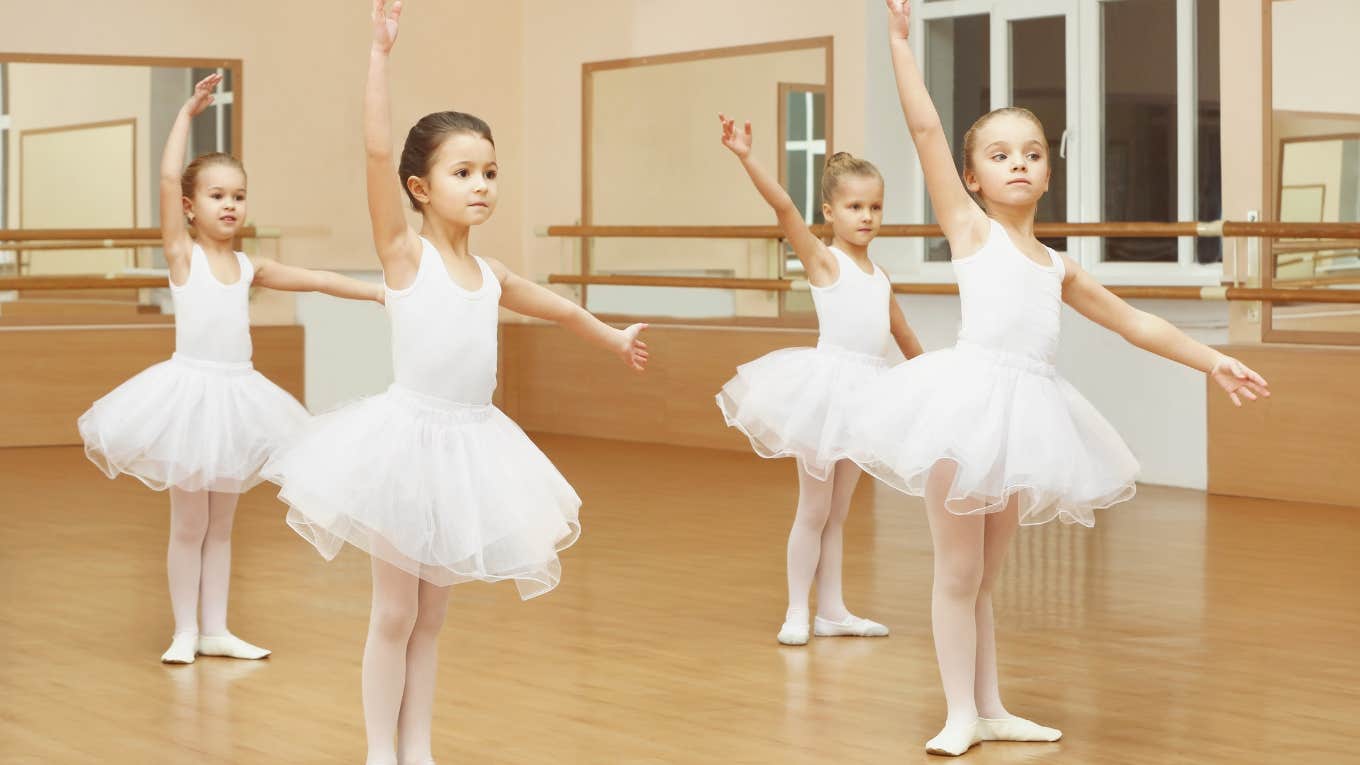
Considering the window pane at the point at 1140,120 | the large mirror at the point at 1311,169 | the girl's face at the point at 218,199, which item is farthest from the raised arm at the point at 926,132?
the window pane at the point at 1140,120

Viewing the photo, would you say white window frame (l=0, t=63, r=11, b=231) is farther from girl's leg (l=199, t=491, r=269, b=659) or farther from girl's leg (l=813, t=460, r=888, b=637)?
girl's leg (l=813, t=460, r=888, b=637)

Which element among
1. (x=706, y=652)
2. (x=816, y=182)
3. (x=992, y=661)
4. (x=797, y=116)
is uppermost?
(x=797, y=116)

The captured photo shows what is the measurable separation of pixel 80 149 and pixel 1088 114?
192 inches

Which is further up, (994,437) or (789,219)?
(789,219)

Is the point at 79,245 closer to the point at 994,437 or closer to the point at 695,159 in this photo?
the point at 695,159

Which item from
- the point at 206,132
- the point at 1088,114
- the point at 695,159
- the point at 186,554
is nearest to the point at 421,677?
the point at 186,554

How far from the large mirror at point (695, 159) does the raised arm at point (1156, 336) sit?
528 centimetres

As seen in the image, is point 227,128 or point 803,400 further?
point 227,128

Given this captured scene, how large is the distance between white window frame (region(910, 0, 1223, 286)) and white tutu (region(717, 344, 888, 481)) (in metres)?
3.47

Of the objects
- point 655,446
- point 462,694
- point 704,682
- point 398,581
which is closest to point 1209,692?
point 704,682

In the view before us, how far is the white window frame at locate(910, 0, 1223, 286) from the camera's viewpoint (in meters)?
7.28

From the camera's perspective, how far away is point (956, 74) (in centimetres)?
823

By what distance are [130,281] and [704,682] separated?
590cm

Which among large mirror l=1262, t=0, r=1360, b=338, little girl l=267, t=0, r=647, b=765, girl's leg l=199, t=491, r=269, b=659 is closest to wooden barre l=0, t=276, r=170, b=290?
girl's leg l=199, t=491, r=269, b=659
